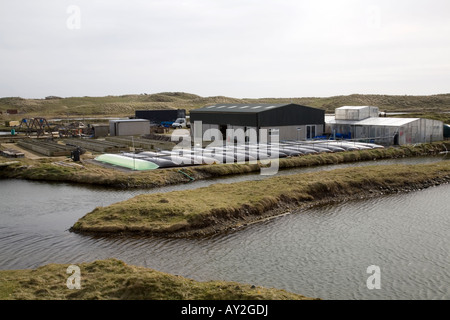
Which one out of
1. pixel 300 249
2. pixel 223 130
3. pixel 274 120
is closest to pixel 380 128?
pixel 274 120

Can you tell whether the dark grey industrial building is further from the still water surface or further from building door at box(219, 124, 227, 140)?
the still water surface

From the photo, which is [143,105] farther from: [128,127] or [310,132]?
[310,132]

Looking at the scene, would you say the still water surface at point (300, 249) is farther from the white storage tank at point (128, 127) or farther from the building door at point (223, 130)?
the white storage tank at point (128, 127)

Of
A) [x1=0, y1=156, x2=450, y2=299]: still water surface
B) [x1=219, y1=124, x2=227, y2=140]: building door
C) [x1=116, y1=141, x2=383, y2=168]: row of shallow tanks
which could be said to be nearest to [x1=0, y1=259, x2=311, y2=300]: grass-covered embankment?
[x1=0, y1=156, x2=450, y2=299]: still water surface
